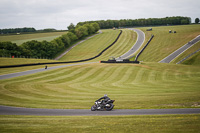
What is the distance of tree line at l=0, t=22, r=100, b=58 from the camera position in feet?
287

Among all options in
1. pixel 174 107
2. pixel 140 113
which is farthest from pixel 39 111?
pixel 174 107

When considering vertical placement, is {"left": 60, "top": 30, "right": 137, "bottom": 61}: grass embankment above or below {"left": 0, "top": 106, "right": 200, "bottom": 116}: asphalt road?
above

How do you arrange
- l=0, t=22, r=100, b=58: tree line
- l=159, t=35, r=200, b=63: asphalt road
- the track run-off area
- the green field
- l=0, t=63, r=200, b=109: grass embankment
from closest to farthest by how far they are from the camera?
the green field < the track run-off area < l=0, t=63, r=200, b=109: grass embankment < l=159, t=35, r=200, b=63: asphalt road < l=0, t=22, r=100, b=58: tree line

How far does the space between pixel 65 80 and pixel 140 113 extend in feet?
83.6

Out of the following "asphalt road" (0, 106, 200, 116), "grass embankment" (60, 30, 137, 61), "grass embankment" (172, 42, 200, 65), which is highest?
"grass embankment" (60, 30, 137, 61)

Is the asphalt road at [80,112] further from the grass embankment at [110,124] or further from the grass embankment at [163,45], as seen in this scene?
the grass embankment at [163,45]

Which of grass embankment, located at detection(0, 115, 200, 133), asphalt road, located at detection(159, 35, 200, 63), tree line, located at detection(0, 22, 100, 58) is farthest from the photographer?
tree line, located at detection(0, 22, 100, 58)

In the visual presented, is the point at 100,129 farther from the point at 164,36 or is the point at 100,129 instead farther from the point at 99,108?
the point at 164,36

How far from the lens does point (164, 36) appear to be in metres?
106

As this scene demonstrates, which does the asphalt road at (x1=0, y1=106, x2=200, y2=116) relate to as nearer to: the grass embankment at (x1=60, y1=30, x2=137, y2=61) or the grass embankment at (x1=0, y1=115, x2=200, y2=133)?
the grass embankment at (x1=0, y1=115, x2=200, y2=133)

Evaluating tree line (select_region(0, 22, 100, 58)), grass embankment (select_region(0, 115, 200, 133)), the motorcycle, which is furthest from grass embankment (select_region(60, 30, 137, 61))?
grass embankment (select_region(0, 115, 200, 133))

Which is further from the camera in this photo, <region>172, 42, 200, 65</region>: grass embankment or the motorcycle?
<region>172, 42, 200, 65</region>: grass embankment

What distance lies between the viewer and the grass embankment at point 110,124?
12500 mm

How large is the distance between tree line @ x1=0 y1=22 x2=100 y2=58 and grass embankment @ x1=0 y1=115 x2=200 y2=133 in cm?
7484
